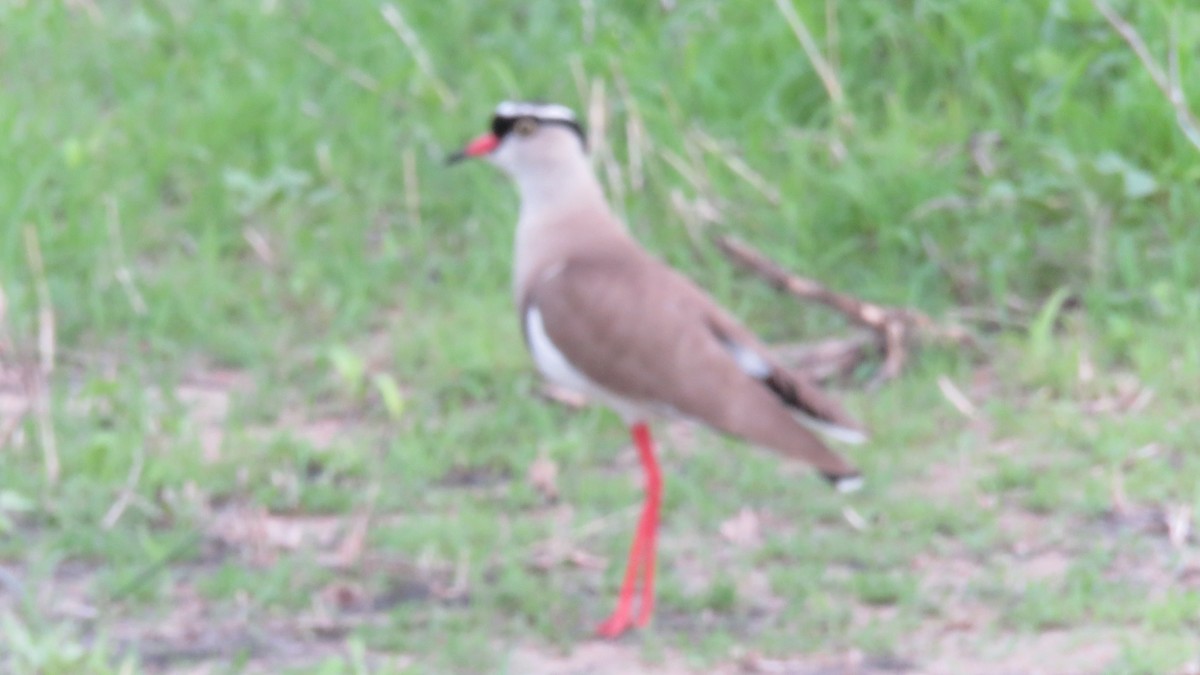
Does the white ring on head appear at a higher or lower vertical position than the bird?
higher

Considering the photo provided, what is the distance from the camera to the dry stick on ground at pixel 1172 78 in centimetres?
586

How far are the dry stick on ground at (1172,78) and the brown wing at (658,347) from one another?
1.59 m

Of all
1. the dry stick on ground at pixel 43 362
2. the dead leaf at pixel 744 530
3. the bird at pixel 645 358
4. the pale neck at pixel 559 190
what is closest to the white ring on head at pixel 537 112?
the pale neck at pixel 559 190

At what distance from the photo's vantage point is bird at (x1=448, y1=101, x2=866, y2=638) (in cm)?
471

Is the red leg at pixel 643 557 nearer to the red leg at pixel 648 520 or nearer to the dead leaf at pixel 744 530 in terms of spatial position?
the red leg at pixel 648 520

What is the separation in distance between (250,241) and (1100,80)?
8.92ft

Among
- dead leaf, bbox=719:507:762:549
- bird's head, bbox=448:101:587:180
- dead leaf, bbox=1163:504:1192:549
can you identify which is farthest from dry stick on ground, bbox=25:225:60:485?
dead leaf, bbox=1163:504:1192:549

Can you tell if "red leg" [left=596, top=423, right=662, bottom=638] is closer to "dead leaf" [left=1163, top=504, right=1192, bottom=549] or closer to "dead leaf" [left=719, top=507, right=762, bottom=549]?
"dead leaf" [left=719, top=507, right=762, bottom=549]

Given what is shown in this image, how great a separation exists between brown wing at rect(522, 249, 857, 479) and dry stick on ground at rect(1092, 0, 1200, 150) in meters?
1.59

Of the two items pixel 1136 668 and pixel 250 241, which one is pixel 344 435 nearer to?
pixel 250 241

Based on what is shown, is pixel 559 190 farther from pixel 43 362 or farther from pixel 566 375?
pixel 43 362

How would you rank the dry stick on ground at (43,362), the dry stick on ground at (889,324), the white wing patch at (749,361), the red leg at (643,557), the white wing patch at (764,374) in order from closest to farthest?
the red leg at (643,557), the white wing patch at (764,374), the white wing patch at (749,361), the dry stick on ground at (43,362), the dry stick on ground at (889,324)

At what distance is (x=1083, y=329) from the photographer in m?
6.01

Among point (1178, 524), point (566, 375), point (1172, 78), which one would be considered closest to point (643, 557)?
point (566, 375)
